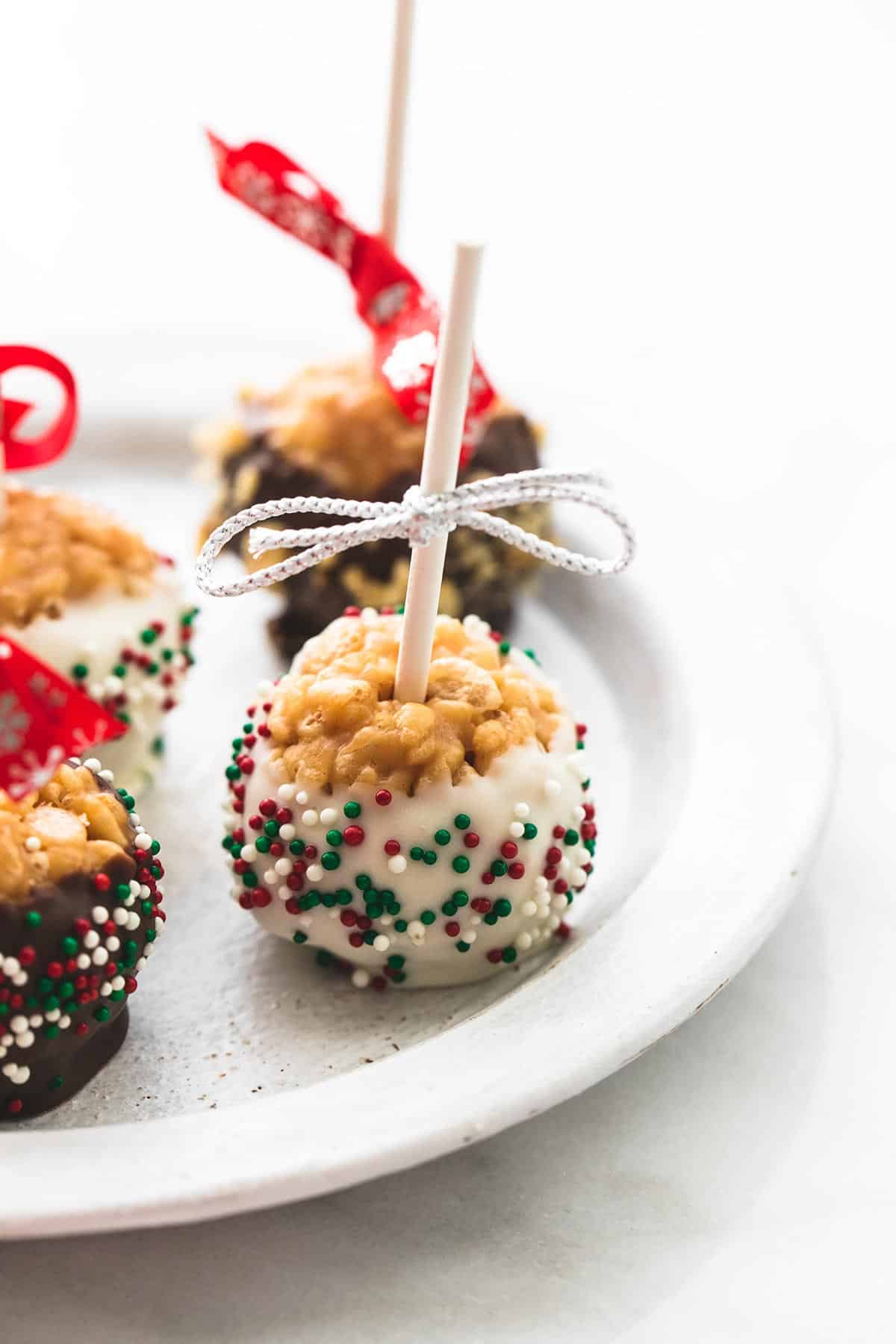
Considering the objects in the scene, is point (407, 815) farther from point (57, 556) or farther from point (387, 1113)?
point (57, 556)

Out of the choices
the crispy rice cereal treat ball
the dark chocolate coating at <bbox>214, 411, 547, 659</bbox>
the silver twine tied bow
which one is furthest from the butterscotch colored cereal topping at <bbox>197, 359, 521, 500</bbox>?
the crispy rice cereal treat ball

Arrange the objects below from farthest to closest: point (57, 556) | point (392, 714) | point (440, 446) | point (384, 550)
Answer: point (384, 550)
point (57, 556)
point (392, 714)
point (440, 446)

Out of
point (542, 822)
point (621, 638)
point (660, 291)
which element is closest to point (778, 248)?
point (660, 291)

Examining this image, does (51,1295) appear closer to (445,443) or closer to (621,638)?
(445,443)

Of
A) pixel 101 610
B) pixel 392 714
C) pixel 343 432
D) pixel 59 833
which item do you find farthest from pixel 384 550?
pixel 59 833

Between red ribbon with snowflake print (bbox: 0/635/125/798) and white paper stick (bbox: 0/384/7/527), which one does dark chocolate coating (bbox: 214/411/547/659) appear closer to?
white paper stick (bbox: 0/384/7/527)

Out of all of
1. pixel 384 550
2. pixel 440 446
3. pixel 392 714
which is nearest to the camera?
pixel 440 446

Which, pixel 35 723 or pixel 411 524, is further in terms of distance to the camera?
pixel 411 524
